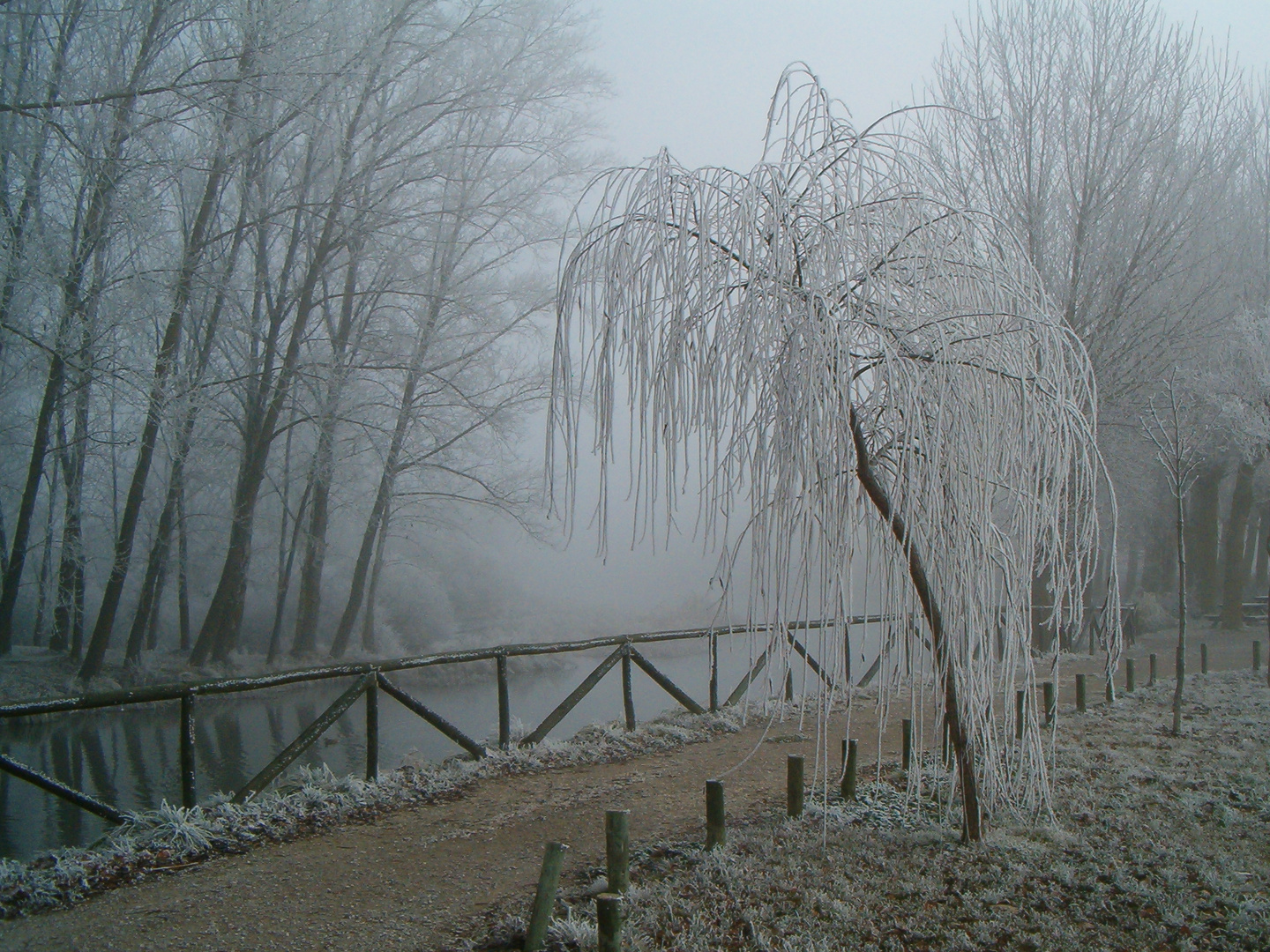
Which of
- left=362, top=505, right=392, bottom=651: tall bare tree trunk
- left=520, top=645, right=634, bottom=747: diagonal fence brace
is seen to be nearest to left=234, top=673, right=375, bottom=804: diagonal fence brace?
left=520, top=645, right=634, bottom=747: diagonal fence brace

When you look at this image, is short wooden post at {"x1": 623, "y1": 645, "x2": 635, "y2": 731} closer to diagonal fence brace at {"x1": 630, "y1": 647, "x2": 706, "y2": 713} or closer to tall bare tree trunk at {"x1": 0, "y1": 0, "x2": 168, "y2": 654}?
diagonal fence brace at {"x1": 630, "y1": 647, "x2": 706, "y2": 713}

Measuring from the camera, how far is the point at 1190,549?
16844mm

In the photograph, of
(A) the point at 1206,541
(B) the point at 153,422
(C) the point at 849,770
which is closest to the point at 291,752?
(C) the point at 849,770

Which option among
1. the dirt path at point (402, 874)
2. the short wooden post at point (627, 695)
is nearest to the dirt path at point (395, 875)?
the dirt path at point (402, 874)

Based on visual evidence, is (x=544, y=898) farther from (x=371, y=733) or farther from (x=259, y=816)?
(x=371, y=733)

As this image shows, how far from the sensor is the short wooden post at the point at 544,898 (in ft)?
8.66

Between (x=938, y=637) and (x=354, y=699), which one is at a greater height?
(x=938, y=637)

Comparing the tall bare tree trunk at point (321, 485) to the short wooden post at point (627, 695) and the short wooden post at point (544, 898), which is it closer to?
the short wooden post at point (627, 695)

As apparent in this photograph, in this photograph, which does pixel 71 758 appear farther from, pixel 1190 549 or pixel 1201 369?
pixel 1190 549

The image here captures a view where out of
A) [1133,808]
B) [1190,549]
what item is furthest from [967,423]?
[1190,549]

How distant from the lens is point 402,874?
3652 mm

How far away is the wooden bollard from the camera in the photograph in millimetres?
4242

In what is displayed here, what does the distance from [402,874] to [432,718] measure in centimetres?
179

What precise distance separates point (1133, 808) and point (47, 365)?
418 inches
